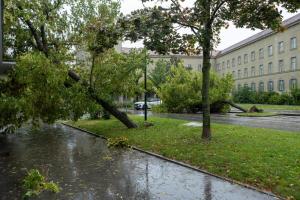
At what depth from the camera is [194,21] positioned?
12367 mm

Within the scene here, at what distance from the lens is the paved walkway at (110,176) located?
23.6ft

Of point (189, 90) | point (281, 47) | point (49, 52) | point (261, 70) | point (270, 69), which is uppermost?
point (281, 47)

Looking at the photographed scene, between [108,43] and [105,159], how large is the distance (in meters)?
4.08

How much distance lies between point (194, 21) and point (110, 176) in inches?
244

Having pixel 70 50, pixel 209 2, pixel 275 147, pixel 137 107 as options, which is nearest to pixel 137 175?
pixel 275 147

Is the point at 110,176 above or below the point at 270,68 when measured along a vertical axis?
below

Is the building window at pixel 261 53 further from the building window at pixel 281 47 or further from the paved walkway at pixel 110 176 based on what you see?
the paved walkway at pixel 110 176

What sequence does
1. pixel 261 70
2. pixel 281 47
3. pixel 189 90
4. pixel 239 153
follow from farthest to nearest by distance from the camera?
pixel 261 70, pixel 281 47, pixel 189 90, pixel 239 153

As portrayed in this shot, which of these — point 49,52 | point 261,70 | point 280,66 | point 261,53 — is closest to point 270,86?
point 280,66

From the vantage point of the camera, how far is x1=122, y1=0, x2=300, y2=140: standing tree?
11609mm

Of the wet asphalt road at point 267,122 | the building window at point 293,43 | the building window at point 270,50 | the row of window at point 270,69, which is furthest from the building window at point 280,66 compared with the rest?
the wet asphalt road at point 267,122

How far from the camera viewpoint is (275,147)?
10.9 metres

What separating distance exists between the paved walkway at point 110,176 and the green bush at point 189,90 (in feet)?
66.2

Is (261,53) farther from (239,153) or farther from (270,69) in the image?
(239,153)
